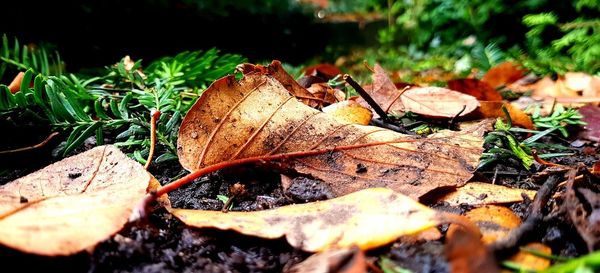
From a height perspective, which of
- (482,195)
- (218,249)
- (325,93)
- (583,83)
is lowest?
(218,249)

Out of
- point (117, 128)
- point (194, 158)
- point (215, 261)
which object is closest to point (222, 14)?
point (117, 128)

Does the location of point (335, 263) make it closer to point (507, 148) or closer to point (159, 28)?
point (507, 148)

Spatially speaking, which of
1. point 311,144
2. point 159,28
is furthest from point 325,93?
point 159,28

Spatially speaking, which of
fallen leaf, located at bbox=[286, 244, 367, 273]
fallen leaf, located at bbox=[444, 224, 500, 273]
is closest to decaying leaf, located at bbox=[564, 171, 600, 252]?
fallen leaf, located at bbox=[444, 224, 500, 273]

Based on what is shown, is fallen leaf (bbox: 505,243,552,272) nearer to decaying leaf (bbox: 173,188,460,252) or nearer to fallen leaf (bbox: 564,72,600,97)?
decaying leaf (bbox: 173,188,460,252)

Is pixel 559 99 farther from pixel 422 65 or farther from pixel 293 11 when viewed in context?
pixel 293 11

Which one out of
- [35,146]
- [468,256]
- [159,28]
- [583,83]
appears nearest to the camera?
[468,256]
